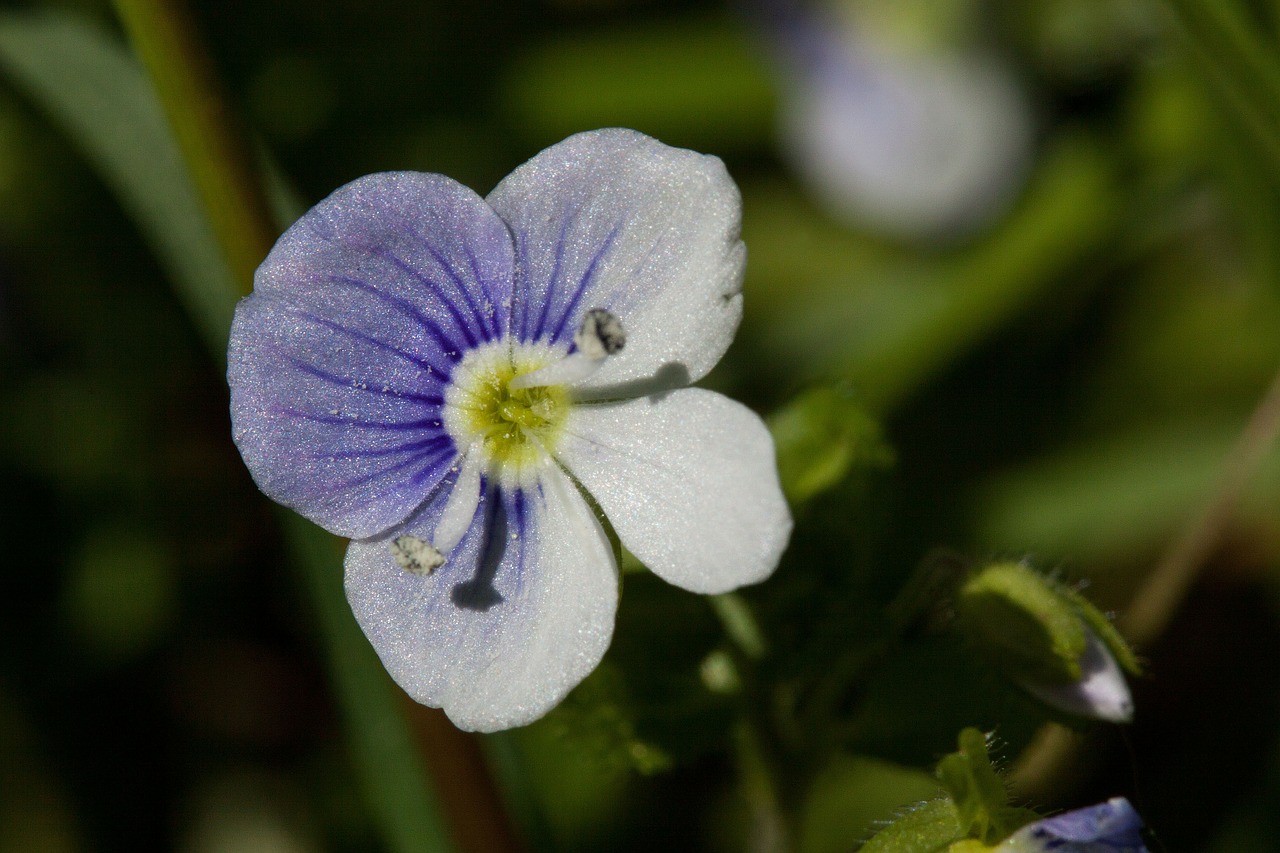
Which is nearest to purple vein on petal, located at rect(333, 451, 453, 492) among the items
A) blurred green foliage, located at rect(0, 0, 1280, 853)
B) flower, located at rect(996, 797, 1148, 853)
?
flower, located at rect(996, 797, 1148, 853)

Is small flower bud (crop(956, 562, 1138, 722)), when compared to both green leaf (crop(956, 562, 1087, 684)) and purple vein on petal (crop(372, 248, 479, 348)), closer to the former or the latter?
green leaf (crop(956, 562, 1087, 684))

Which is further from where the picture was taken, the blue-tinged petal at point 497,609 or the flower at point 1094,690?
the flower at point 1094,690

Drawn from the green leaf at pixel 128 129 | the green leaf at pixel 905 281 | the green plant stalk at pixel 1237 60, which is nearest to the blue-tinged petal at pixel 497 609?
the green leaf at pixel 128 129

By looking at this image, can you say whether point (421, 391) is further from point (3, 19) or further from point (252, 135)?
point (3, 19)

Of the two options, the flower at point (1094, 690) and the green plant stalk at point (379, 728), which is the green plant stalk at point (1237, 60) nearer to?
the flower at point (1094, 690)

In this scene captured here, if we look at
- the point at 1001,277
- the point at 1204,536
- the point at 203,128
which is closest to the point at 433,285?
the point at 203,128

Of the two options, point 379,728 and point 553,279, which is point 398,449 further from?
point 379,728
